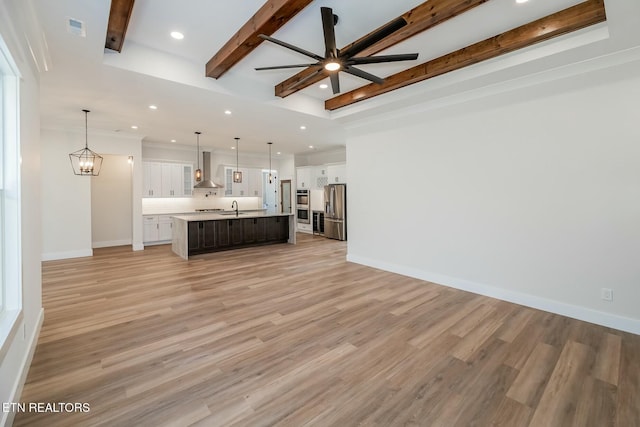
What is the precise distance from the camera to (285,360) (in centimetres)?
251

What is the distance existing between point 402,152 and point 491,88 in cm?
162

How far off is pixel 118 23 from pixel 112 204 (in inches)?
270

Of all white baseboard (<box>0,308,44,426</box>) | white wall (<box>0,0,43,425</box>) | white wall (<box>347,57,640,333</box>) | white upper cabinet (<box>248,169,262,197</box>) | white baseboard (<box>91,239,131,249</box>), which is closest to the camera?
white baseboard (<box>0,308,44,426</box>)

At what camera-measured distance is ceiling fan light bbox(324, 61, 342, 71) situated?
2720 millimetres

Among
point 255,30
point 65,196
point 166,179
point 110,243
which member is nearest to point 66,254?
point 65,196

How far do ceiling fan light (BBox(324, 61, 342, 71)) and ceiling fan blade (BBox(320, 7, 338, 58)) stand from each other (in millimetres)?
78

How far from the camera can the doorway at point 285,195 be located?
10.7 meters

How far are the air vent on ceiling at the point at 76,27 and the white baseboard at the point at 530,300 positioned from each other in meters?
5.22

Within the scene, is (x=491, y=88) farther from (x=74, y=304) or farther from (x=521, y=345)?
(x=74, y=304)

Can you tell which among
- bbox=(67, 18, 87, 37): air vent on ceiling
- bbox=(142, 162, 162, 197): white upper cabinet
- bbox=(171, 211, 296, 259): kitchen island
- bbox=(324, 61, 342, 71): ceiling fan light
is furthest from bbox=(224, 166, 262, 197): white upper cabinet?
bbox=(324, 61, 342, 71): ceiling fan light

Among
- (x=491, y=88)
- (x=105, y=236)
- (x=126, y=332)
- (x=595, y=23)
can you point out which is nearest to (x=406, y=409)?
(x=126, y=332)

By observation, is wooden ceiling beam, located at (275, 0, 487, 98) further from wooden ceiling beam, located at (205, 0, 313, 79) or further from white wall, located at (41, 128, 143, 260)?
white wall, located at (41, 128, 143, 260)

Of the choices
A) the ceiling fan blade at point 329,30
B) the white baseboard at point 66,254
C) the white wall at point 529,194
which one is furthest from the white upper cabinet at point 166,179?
the ceiling fan blade at point 329,30

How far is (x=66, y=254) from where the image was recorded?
6.43 m
